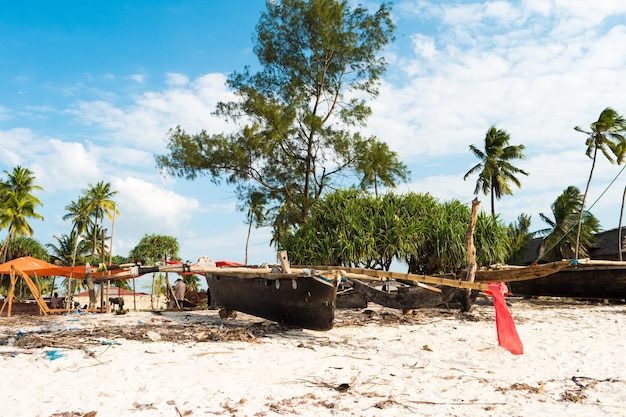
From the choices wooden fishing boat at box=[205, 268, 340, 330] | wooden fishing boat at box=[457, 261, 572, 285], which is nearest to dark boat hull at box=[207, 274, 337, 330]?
wooden fishing boat at box=[205, 268, 340, 330]

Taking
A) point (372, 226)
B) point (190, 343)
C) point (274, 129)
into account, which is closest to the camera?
point (190, 343)

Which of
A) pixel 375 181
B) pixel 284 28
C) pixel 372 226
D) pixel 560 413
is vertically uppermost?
pixel 284 28

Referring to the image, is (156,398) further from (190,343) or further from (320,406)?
(190,343)

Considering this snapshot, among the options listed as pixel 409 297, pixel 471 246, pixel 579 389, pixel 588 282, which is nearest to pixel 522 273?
pixel 471 246

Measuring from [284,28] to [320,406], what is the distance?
22.6 m

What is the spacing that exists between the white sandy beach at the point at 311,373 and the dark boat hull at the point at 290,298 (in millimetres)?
317

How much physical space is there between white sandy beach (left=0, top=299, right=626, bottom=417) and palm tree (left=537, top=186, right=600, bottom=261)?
2053 centimetres

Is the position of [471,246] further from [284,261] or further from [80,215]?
[80,215]

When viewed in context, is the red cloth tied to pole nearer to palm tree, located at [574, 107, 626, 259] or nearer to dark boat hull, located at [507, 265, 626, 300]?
dark boat hull, located at [507, 265, 626, 300]

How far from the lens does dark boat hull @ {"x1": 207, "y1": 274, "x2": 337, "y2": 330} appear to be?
7.89 m

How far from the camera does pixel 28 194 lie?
111 ft

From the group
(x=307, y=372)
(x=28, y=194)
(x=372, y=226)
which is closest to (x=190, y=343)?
(x=307, y=372)

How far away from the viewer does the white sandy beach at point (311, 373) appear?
443 cm

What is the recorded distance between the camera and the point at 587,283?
14.3 metres
